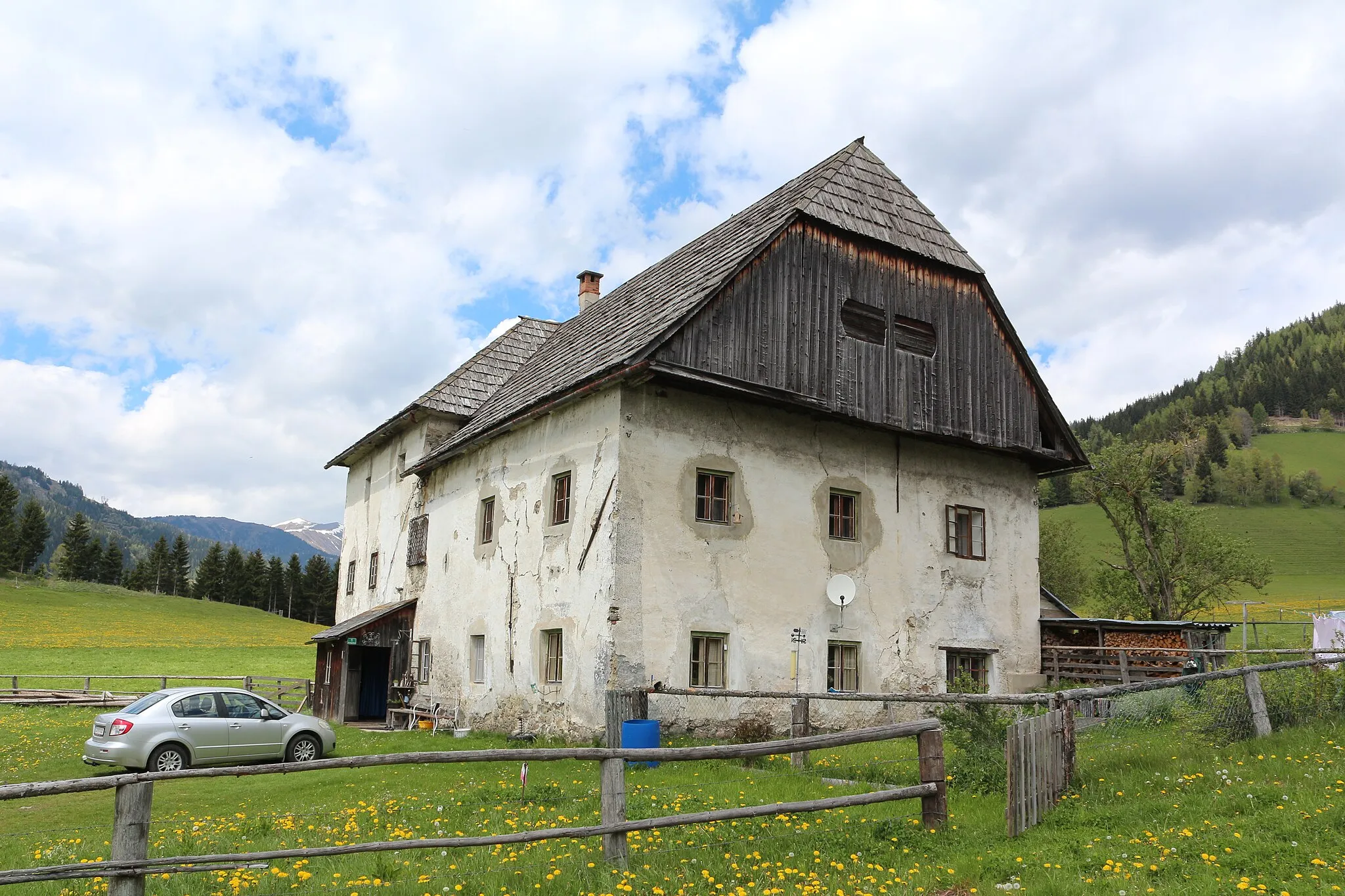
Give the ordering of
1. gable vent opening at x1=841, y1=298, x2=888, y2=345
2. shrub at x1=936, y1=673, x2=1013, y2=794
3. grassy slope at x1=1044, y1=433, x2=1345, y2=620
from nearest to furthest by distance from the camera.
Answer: shrub at x1=936, y1=673, x2=1013, y2=794 < gable vent opening at x1=841, y1=298, x2=888, y2=345 < grassy slope at x1=1044, y1=433, x2=1345, y2=620

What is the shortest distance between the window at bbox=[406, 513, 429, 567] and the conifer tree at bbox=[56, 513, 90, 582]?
92177 millimetres

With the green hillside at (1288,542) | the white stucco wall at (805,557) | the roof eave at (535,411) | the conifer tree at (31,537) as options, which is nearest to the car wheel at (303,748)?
the white stucco wall at (805,557)

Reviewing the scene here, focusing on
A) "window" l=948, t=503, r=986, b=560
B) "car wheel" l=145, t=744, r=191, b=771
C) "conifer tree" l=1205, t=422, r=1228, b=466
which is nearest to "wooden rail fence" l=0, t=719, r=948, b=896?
"car wheel" l=145, t=744, r=191, b=771

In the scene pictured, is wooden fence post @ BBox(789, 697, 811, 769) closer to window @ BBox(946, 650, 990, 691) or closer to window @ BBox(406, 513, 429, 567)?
window @ BBox(946, 650, 990, 691)

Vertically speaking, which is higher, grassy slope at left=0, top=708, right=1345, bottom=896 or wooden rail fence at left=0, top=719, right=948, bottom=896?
wooden rail fence at left=0, top=719, right=948, bottom=896

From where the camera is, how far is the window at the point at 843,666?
1809 cm

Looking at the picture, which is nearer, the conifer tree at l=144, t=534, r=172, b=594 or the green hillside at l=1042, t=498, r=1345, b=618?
the green hillside at l=1042, t=498, r=1345, b=618

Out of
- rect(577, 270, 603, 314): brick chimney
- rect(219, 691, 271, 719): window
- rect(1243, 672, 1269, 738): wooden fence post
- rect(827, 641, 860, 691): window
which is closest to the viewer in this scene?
rect(1243, 672, 1269, 738): wooden fence post

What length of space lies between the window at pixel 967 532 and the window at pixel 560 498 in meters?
8.16

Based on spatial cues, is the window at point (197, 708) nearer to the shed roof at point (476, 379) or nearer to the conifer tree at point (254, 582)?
the shed roof at point (476, 379)

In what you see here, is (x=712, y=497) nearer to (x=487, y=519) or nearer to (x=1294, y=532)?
(x=487, y=519)

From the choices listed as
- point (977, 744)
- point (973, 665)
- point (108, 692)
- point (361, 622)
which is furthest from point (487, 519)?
point (108, 692)

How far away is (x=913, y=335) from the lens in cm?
1950

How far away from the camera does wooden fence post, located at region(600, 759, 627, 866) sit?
7020 mm
